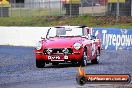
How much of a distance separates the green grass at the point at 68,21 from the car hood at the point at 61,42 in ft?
92.6

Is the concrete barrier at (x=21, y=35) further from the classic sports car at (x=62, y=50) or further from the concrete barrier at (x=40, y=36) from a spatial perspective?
the classic sports car at (x=62, y=50)

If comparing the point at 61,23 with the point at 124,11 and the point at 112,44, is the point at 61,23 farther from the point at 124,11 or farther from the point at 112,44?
the point at 112,44

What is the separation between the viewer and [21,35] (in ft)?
131

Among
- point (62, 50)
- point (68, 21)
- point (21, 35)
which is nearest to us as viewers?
point (62, 50)

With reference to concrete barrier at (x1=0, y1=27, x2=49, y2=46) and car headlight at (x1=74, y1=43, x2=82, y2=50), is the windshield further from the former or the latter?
concrete barrier at (x1=0, y1=27, x2=49, y2=46)

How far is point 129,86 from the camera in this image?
43.2ft

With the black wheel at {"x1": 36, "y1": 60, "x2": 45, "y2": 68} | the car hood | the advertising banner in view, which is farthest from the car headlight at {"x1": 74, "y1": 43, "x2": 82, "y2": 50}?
the advertising banner

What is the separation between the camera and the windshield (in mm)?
21734

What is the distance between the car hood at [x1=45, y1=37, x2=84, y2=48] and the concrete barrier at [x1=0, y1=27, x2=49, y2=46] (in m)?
17.7

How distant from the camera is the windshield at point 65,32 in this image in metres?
21.7

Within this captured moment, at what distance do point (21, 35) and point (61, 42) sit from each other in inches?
778

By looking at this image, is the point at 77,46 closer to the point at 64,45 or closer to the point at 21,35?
the point at 64,45

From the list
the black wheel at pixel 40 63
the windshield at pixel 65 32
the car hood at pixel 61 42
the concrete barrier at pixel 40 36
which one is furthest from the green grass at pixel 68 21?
the black wheel at pixel 40 63

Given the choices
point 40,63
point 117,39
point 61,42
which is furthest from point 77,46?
point 117,39
